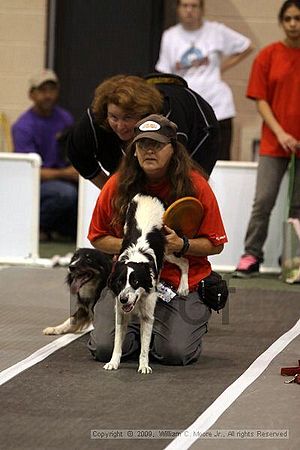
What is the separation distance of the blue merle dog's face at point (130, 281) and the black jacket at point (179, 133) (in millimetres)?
912

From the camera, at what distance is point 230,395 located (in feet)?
13.7

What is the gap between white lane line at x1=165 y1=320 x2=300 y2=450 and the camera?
3613mm

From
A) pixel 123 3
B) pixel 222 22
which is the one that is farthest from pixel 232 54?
pixel 123 3

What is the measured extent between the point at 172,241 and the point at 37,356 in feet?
2.51

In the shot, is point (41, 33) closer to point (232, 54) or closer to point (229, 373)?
point (232, 54)

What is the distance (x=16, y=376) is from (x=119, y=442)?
0.91m

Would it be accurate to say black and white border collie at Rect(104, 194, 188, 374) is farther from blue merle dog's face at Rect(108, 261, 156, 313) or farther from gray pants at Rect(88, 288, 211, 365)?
gray pants at Rect(88, 288, 211, 365)

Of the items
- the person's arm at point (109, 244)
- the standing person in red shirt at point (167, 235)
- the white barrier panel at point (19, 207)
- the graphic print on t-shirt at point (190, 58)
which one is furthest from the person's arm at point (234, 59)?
the person's arm at point (109, 244)

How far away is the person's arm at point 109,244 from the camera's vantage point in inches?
183

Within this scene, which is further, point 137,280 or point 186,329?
point 186,329

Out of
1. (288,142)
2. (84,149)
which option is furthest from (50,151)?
(84,149)

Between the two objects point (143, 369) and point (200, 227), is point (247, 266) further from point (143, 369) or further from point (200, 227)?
point (143, 369)

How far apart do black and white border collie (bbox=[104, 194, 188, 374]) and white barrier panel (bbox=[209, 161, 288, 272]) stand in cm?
278

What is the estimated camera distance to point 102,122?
498cm
